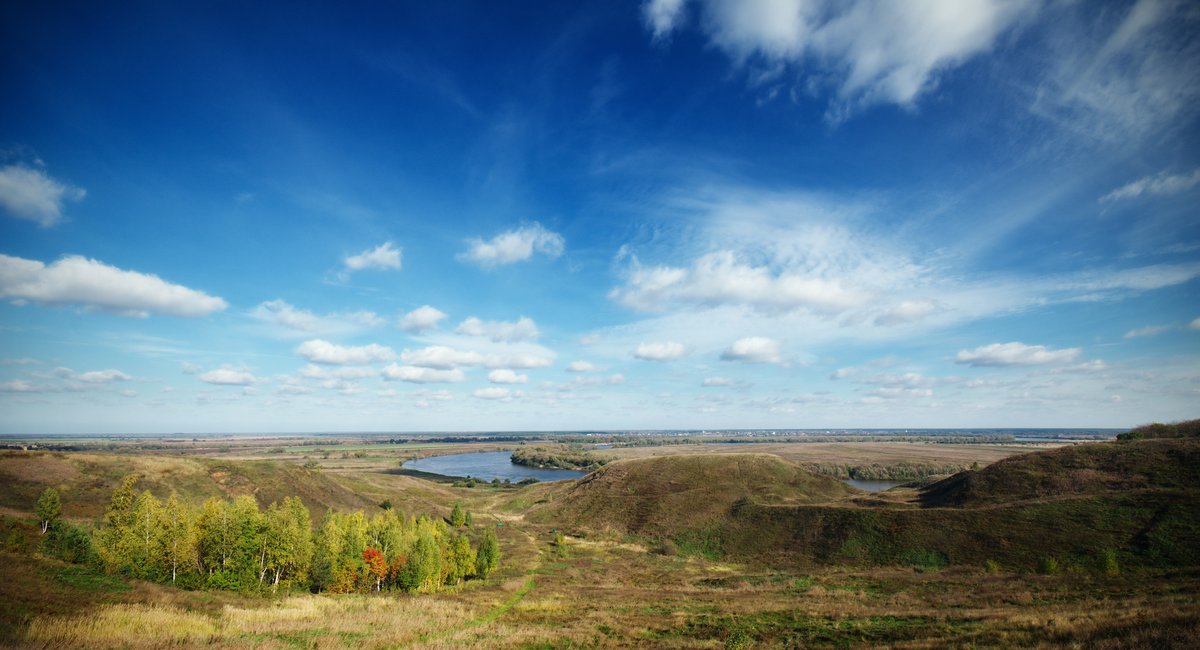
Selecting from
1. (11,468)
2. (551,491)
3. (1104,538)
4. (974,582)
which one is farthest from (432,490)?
(1104,538)

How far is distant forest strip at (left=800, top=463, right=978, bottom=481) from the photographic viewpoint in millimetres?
176125

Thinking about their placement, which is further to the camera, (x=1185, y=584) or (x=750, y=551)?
(x=750, y=551)

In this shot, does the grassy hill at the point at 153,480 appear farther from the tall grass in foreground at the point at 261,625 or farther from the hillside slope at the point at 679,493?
the tall grass in foreground at the point at 261,625

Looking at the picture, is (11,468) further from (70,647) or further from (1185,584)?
(1185,584)

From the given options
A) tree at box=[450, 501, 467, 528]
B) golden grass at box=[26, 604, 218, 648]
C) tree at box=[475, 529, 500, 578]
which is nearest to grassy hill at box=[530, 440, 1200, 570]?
tree at box=[450, 501, 467, 528]

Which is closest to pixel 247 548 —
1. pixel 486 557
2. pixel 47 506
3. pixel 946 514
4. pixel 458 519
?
pixel 486 557

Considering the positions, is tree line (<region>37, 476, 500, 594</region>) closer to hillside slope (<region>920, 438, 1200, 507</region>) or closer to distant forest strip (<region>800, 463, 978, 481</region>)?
hillside slope (<region>920, 438, 1200, 507</region>)

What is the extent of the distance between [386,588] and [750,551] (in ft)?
167

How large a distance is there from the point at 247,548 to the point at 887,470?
208m

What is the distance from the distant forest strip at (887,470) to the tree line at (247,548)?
523 feet

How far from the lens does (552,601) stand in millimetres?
41906

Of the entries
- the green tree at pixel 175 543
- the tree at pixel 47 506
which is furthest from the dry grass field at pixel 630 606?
the green tree at pixel 175 543

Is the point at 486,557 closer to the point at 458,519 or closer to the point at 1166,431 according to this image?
the point at 458,519

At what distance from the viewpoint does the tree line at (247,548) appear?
38031mm
